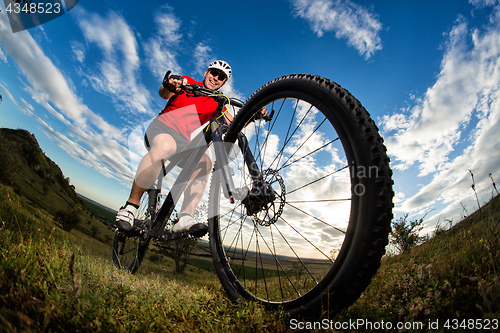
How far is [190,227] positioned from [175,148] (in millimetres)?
1189

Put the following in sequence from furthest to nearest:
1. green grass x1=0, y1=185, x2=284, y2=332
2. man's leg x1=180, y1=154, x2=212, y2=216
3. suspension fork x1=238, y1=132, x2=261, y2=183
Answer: man's leg x1=180, y1=154, x2=212, y2=216 → suspension fork x1=238, y1=132, x2=261, y2=183 → green grass x1=0, y1=185, x2=284, y2=332

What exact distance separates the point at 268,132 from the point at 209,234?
1.43 m

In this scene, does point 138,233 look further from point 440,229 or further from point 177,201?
point 440,229

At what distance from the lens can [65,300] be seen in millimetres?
1106

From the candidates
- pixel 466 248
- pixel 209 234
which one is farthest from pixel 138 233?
pixel 466 248

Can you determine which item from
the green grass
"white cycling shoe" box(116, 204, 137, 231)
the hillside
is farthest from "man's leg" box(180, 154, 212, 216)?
the hillside

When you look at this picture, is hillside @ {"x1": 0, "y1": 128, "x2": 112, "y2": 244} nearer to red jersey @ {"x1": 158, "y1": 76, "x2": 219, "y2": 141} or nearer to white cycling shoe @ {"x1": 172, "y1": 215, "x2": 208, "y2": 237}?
red jersey @ {"x1": 158, "y1": 76, "x2": 219, "y2": 141}

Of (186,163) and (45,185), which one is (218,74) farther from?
(45,185)

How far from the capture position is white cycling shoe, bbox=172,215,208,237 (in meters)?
2.50

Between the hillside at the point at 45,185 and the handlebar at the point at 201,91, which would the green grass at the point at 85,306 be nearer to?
the handlebar at the point at 201,91

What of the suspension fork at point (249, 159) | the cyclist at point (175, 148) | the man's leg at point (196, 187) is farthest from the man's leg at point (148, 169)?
the suspension fork at point (249, 159)

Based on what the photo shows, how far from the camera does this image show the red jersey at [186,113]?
3.19 m

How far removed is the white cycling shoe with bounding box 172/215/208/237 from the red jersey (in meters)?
1.26

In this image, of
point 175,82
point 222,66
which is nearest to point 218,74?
point 222,66
